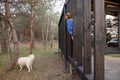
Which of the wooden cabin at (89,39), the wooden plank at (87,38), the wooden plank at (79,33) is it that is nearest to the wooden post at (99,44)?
the wooden cabin at (89,39)

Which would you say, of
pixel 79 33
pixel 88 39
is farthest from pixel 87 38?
pixel 79 33

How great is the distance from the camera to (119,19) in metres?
9.17

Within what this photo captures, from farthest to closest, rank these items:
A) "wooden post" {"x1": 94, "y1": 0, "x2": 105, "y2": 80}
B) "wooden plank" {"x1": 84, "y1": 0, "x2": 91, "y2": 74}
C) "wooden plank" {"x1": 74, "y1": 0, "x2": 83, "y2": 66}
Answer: "wooden plank" {"x1": 74, "y1": 0, "x2": 83, "y2": 66} < "wooden plank" {"x1": 84, "y1": 0, "x2": 91, "y2": 74} < "wooden post" {"x1": 94, "y1": 0, "x2": 105, "y2": 80}

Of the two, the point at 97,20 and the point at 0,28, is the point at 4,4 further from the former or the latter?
the point at 97,20

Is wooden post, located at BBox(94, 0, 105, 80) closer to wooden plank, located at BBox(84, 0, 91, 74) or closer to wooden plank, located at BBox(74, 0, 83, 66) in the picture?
wooden plank, located at BBox(84, 0, 91, 74)

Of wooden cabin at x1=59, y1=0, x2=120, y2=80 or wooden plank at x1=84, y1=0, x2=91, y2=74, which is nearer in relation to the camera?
wooden cabin at x1=59, y1=0, x2=120, y2=80

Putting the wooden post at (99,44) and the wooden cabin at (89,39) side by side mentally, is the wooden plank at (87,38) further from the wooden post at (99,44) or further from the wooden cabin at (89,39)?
the wooden post at (99,44)

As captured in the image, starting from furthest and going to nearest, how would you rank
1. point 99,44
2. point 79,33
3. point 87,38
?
point 79,33 < point 87,38 < point 99,44

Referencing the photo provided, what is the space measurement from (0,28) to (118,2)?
43.3ft

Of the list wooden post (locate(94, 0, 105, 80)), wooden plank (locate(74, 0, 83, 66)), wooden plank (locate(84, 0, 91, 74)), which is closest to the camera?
wooden post (locate(94, 0, 105, 80))

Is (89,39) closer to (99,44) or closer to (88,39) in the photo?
(88,39)

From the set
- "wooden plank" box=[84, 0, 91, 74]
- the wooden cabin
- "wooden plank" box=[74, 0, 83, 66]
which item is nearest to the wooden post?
the wooden cabin

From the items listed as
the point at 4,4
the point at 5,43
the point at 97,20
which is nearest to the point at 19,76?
the point at 4,4

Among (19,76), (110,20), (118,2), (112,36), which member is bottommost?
(19,76)
